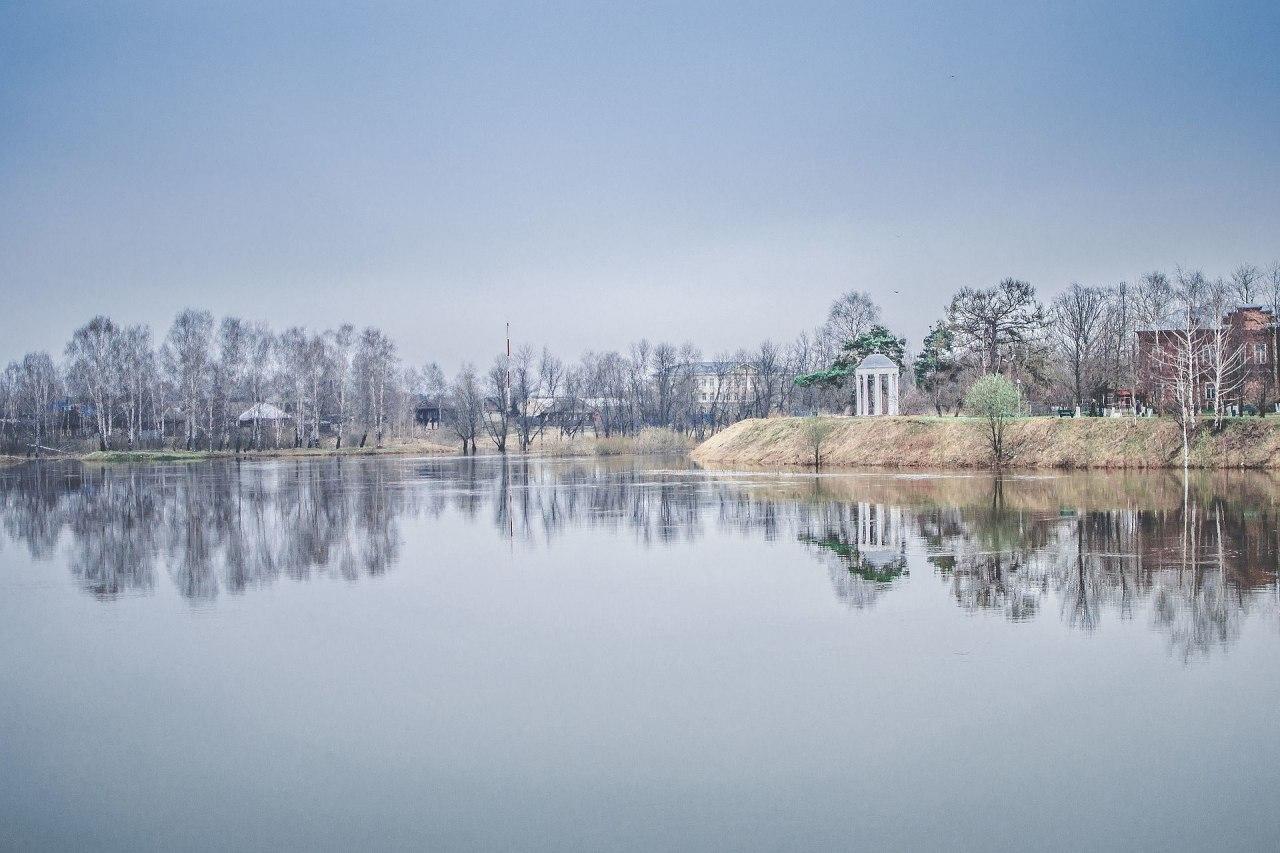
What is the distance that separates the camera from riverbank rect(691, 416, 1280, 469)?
164ft

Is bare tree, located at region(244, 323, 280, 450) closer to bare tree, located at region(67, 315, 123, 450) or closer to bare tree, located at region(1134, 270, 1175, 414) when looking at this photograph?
bare tree, located at region(67, 315, 123, 450)

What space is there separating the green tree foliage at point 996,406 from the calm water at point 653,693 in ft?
103

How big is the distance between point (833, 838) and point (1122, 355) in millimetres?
77925

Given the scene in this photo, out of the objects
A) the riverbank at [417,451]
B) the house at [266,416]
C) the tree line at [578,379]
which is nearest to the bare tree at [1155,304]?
the tree line at [578,379]

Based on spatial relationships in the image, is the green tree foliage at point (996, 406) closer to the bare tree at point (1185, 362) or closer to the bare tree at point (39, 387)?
the bare tree at point (1185, 362)

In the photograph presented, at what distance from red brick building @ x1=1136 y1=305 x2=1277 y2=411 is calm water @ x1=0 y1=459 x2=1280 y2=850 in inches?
1470

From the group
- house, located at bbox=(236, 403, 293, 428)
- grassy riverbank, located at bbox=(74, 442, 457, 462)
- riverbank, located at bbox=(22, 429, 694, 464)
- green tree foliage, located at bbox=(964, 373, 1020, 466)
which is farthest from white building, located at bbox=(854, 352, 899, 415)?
house, located at bbox=(236, 403, 293, 428)

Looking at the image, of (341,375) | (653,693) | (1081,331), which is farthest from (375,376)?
(653,693)

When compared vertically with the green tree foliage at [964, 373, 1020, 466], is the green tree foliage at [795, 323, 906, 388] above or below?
above

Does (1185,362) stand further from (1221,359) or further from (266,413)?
(266,413)

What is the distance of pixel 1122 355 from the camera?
76.9m

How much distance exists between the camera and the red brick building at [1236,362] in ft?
185

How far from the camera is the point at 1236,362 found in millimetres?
61312

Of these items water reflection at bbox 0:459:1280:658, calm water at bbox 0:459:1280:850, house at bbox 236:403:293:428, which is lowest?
calm water at bbox 0:459:1280:850
